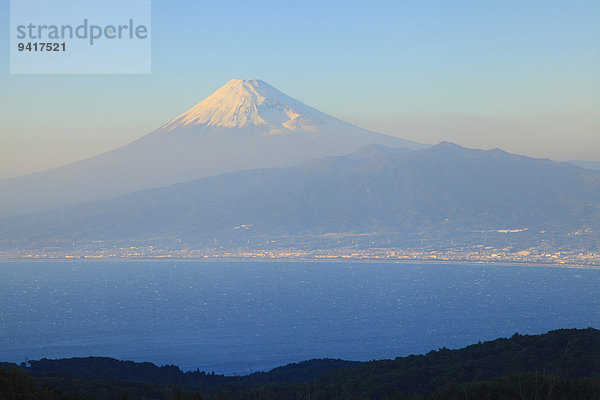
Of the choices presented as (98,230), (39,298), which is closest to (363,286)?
(39,298)

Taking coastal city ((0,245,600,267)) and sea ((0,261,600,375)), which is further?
coastal city ((0,245,600,267))

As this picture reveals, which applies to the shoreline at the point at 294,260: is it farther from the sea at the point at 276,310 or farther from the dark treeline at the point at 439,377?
the dark treeline at the point at 439,377

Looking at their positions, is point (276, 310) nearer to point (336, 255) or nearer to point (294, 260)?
point (294, 260)

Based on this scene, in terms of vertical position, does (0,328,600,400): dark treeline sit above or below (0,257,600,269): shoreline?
below

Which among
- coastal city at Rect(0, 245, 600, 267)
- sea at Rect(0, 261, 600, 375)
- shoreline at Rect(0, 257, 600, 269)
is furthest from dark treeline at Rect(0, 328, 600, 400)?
coastal city at Rect(0, 245, 600, 267)

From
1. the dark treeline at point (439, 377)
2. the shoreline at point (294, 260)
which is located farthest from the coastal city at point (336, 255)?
the dark treeline at point (439, 377)

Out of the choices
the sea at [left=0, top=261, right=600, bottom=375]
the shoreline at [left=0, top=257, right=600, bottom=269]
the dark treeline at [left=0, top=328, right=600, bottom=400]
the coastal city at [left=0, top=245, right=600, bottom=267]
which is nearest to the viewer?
the dark treeline at [left=0, top=328, right=600, bottom=400]

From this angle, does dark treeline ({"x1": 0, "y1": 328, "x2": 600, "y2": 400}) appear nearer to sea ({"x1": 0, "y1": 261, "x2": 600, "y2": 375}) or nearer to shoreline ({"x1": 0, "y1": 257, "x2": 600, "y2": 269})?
sea ({"x1": 0, "y1": 261, "x2": 600, "y2": 375})

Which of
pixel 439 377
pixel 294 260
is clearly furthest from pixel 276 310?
pixel 294 260

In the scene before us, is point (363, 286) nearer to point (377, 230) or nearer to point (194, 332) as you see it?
point (194, 332)
